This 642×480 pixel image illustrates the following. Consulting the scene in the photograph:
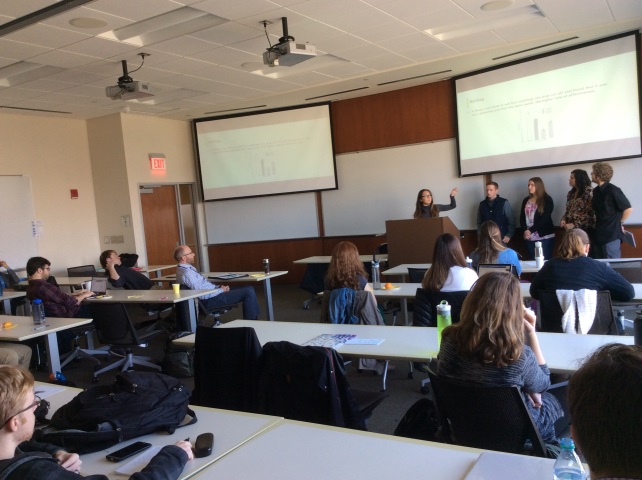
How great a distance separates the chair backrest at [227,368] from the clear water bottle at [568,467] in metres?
1.63

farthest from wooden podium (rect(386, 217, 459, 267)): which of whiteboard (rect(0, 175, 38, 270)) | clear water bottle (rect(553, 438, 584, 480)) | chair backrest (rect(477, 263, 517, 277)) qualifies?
whiteboard (rect(0, 175, 38, 270))

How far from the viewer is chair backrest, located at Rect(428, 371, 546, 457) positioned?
1.97m

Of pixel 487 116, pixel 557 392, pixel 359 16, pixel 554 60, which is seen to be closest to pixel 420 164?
pixel 487 116

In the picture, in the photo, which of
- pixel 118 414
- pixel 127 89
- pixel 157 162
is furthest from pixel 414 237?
pixel 118 414

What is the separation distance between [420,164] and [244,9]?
15.1 ft

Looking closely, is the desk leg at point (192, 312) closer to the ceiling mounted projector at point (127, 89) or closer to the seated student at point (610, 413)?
the ceiling mounted projector at point (127, 89)

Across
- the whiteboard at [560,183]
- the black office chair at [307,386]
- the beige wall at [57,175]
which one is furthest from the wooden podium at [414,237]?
the beige wall at [57,175]

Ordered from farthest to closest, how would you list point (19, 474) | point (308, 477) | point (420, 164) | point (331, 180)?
1. point (331, 180)
2. point (420, 164)
3. point (308, 477)
4. point (19, 474)

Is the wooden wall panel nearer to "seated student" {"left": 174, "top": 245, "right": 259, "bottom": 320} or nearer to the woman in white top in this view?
"seated student" {"left": 174, "top": 245, "right": 259, "bottom": 320}

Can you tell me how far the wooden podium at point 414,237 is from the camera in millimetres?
6789

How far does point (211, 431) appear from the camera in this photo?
2.06m

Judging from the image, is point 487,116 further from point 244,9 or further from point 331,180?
point 244,9

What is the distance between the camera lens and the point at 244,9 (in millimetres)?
5031

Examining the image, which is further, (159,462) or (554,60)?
(554,60)
